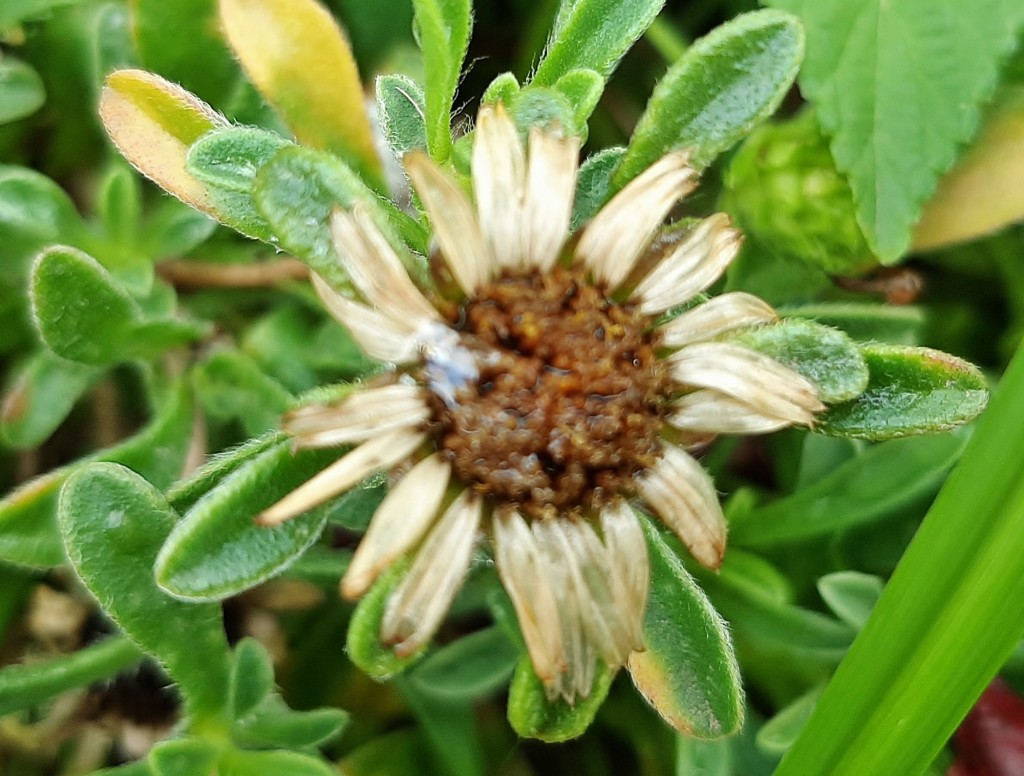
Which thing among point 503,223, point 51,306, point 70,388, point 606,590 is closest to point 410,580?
point 606,590

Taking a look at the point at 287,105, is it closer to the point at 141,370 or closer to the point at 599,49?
the point at 599,49

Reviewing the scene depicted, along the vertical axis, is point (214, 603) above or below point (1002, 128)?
below

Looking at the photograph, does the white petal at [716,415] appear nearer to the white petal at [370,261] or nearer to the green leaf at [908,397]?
the green leaf at [908,397]

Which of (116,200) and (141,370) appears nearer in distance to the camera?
(116,200)

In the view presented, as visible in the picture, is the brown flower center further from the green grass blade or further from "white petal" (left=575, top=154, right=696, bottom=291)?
the green grass blade

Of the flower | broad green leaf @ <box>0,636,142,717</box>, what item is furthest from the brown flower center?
broad green leaf @ <box>0,636,142,717</box>
